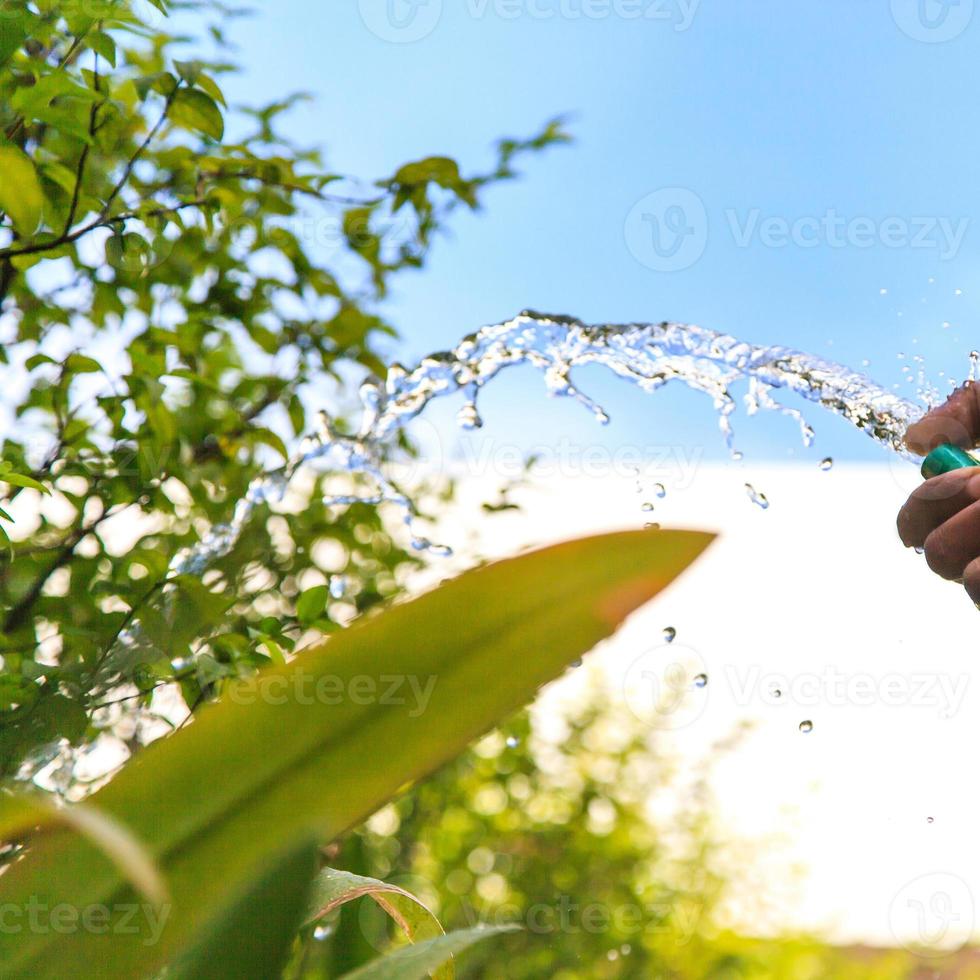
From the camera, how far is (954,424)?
48.6 inches

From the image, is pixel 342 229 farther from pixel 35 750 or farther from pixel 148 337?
pixel 35 750

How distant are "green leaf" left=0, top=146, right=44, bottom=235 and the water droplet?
41.0 inches

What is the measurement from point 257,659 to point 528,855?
6.88 ft

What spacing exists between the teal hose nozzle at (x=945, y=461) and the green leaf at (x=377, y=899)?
2.37ft

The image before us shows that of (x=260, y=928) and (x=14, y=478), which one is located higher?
(x=14, y=478)

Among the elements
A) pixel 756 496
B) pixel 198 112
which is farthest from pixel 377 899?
pixel 756 496

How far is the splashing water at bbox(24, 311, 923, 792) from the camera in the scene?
162 centimetres

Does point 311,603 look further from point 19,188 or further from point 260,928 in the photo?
point 260,928

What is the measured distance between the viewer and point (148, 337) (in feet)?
4.62

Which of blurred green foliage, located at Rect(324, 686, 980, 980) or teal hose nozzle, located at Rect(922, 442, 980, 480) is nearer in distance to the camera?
teal hose nozzle, located at Rect(922, 442, 980, 480)

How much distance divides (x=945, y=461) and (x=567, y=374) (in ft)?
2.27

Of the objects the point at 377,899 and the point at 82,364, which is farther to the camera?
the point at 82,364

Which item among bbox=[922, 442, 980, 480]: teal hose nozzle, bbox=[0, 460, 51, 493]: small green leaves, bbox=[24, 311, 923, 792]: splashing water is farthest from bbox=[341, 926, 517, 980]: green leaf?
bbox=[24, 311, 923, 792]: splashing water
